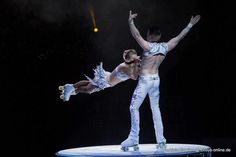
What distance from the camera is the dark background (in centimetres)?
591

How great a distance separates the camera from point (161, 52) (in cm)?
472

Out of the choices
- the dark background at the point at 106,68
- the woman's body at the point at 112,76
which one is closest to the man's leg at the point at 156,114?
the woman's body at the point at 112,76

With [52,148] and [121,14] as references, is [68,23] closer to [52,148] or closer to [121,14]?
[121,14]

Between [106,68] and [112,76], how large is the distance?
1160 mm

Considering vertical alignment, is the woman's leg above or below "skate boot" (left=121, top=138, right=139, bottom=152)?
above

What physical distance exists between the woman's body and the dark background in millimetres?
973

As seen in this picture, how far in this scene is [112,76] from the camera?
4938 mm

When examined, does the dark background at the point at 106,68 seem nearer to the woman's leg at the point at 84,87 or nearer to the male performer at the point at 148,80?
the woman's leg at the point at 84,87

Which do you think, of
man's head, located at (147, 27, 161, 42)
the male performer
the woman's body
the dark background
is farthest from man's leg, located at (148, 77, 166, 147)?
the dark background

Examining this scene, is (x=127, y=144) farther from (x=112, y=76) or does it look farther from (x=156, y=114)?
(x=112, y=76)

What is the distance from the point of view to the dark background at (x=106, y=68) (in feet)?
19.4

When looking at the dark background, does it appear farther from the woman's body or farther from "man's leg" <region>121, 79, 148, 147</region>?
"man's leg" <region>121, 79, 148, 147</region>

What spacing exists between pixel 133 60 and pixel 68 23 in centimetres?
146

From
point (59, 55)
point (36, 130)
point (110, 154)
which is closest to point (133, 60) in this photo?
point (110, 154)
